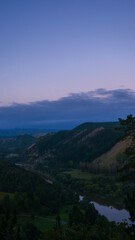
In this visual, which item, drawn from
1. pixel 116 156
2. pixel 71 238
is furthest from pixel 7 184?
pixel 116 156

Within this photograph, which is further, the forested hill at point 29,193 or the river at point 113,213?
the forested hill at point 29,193

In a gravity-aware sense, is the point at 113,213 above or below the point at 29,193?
below

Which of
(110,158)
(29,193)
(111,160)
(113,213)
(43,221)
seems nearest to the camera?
(43,221)

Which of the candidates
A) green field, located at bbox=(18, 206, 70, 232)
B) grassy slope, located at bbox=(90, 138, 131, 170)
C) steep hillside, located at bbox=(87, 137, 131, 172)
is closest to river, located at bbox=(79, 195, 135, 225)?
green field, located at bbox=(18, 206, 70, 232)

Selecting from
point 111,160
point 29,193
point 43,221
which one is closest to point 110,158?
point 111,160

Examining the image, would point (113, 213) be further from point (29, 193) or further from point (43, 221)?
point (29, 193)

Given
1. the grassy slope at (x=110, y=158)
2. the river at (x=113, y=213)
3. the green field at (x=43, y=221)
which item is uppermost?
the grassy slope at (x=110, y=158)

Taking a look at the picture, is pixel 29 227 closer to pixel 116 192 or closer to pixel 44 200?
pixel 44 200

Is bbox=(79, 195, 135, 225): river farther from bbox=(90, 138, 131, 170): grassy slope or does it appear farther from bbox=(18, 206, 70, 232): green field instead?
bbox=(90, 138, 131, 170): grassy slope

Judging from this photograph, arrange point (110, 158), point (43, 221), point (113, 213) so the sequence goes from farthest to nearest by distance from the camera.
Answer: point (110, 158)
point (113, 213)
point (43, 221)

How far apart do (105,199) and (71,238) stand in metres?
79.2

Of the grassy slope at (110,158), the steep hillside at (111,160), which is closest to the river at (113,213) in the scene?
the steep hillside at (111,160)

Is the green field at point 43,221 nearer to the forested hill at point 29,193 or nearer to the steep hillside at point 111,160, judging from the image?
the forested hill at point 29,193

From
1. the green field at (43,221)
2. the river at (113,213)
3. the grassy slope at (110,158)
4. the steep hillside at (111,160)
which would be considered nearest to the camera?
the green field at (43,221)
